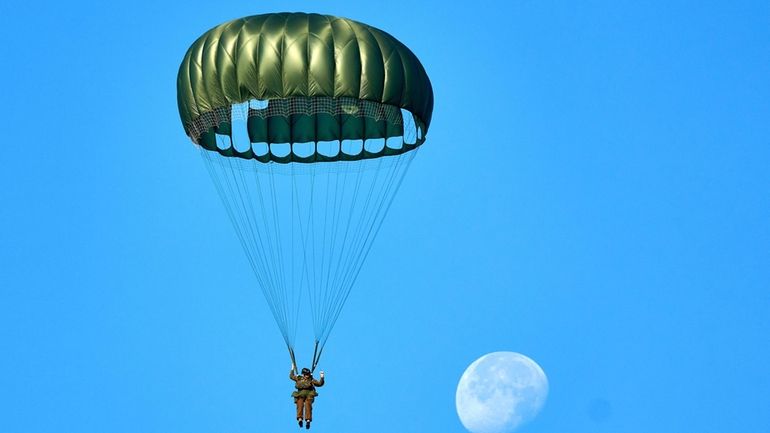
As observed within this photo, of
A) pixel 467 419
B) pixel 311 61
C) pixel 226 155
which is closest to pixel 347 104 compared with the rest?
pixel 311 61

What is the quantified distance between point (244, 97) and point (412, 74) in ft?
14.4

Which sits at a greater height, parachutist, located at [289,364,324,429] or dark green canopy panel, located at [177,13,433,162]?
dark green canopy panel, located at [177,13,433,162]

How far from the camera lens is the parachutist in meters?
44.1

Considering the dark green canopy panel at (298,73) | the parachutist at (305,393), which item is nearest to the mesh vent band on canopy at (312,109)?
the dark green canopy panel at (298,73)

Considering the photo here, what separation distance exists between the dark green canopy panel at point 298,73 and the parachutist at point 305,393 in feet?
21.7

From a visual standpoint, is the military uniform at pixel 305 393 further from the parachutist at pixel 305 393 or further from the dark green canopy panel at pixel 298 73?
the dark green canopy panel at pixel 298 73

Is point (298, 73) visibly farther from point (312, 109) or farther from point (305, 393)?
point (305, 393)

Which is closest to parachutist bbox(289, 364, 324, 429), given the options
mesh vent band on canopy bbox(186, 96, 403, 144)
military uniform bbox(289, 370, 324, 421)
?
military uniform bbox(289, 370, 324, 421)

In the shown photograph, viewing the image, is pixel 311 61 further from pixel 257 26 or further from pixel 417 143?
pixel 417 143

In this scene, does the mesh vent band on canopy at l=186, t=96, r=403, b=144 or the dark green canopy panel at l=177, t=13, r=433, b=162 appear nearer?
the dark green canopy panel at l=177, t=13, r=433, b=162

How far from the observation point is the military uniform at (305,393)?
4412cm

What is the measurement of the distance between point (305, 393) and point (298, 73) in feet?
26.1

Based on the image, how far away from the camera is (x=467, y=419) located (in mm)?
56281

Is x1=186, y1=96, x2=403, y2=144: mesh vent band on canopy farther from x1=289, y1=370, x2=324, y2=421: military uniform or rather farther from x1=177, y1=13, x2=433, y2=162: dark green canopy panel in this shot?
x1=289, y1=370, x2=324, y2=421: military uniform
